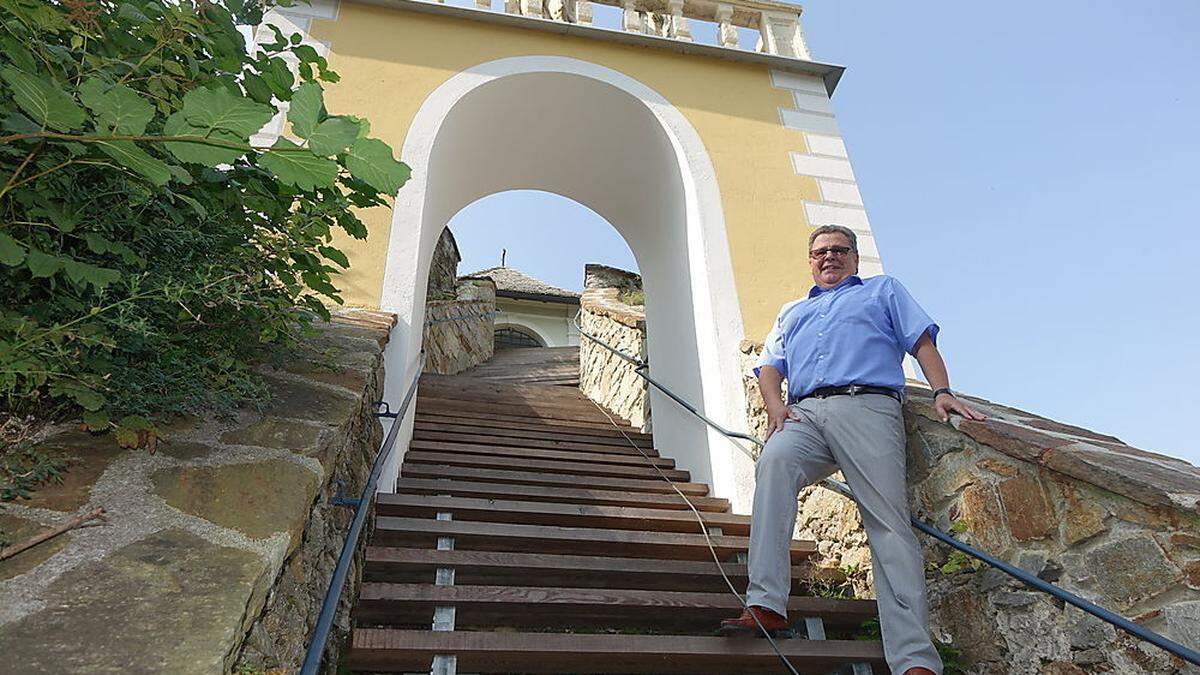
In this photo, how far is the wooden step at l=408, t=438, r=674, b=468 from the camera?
346 cm

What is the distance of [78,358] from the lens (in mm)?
1178

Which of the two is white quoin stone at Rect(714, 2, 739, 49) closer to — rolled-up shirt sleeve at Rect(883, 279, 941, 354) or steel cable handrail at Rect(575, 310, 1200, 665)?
rolled-up shirt sleeve at Rect(883, 279, 941, 354)

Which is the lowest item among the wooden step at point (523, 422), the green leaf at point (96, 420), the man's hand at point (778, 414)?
the green leaf at point (96, 420)

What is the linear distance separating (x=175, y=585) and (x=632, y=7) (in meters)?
4.54

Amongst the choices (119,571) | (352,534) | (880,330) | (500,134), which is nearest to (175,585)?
(119,571)

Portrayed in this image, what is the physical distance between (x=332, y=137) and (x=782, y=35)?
4.73m

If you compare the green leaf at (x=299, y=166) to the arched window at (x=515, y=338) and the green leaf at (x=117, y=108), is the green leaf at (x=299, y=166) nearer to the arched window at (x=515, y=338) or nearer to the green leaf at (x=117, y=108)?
the green leaf at (x=117, y=108)

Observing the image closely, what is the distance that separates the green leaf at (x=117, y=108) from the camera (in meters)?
0.77

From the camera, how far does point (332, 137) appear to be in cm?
79

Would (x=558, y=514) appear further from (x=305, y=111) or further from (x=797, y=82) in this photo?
(x=797, y=82)

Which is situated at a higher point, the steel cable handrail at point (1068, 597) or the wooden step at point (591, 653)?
the steel cable handrail at point (1068, 597)

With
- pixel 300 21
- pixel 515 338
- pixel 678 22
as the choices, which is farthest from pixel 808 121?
pixel 515 338

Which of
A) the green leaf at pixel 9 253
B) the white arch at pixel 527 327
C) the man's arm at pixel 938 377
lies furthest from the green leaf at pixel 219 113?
the white arch at pixel 527 327

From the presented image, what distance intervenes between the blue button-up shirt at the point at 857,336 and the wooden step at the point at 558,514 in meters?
0.86
